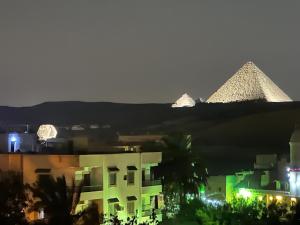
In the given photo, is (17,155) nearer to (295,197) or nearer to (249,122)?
(295,197)

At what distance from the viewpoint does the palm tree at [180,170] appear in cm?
3691

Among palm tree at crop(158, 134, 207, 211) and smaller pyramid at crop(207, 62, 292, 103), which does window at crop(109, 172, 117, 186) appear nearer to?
palm tree at crop(158, 134, 207, 211)

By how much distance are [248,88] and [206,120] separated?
1095 centimetres

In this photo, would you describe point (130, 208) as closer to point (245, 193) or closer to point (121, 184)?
point (121, 184)

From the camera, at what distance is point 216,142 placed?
318ft

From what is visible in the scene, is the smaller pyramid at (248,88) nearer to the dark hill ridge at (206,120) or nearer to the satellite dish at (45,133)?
the dark hill ridge at (206,120)

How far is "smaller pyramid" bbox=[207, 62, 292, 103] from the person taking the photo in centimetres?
11088

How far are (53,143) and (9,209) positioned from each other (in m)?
10.9

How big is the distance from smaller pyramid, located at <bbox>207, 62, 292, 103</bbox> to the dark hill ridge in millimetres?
2552

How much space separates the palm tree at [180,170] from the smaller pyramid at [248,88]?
73523mm

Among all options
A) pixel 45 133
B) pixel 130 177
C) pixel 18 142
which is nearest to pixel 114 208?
pixel 130 177

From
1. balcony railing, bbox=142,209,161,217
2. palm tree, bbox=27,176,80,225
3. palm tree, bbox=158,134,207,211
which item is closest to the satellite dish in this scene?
palm tree, bbox=158,134,207,211

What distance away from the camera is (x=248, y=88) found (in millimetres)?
113688

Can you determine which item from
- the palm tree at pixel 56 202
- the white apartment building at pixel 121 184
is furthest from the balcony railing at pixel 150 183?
the palm tree at pixel 56 202
